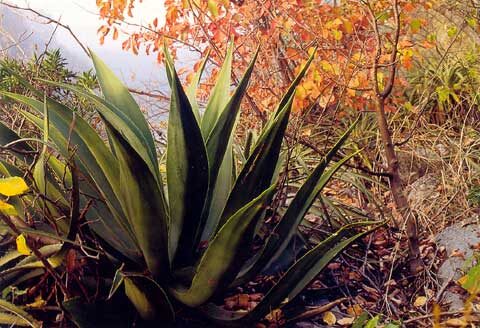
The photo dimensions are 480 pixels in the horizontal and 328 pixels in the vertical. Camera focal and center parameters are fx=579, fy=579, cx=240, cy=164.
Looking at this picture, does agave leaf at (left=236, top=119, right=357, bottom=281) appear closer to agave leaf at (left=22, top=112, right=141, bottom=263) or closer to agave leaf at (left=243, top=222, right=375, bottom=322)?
agave leaf at (left=243, top=222, right=375, bottom=322)

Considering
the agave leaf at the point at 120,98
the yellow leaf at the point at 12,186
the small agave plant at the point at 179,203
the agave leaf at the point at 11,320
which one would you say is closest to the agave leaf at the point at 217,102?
the small agave plant at the point at 179,203

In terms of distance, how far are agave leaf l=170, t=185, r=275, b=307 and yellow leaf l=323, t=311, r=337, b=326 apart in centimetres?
53

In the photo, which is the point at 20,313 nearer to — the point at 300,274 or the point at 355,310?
the point at 300,274

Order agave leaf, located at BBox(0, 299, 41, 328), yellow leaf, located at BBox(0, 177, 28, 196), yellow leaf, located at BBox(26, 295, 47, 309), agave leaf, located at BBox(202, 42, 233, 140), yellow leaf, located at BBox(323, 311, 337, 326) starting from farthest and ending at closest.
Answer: agave leaf, located at BBox(202, 42, 233, 140) → yellow leaf, located at BBox(323, 311, 337, 326) → yellow leaf, located at BBox(26, 295, 47, 309) → agave leaf, located at BBox(0, 299, 41, 328) → yellow leaf, located at BBox(0, 177, 28, 196)

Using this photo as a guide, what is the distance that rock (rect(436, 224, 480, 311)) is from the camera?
2.36 metres

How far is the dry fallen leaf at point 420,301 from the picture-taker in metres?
2.33

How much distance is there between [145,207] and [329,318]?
2.82 feet

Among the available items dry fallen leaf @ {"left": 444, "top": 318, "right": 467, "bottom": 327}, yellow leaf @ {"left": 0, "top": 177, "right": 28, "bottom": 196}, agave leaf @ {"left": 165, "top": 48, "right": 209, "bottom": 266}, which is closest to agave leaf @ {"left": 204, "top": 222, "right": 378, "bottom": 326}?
agave leaf @ {"left": 165, "top": 48, "right": 209, "bottom": 266}

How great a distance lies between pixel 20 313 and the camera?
1.71 metres

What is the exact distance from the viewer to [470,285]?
1499mm

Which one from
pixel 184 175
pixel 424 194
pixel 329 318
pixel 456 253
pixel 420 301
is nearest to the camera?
pixel 184 175

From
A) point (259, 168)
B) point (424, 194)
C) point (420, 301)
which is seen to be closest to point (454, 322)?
point (420, 301)

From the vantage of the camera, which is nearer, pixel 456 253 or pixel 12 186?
pixel 12 186

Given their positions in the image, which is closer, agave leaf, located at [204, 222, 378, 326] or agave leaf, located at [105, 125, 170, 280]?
agave leaf, located at [105, 125, 170, 280]
